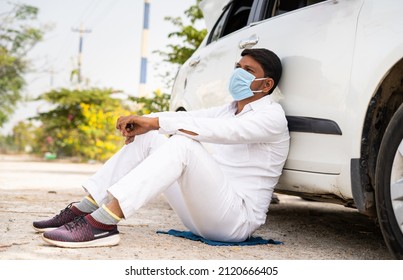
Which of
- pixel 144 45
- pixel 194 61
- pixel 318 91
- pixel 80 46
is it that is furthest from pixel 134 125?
pixel 80 46

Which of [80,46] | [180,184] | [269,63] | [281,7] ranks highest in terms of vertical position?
[80,46]

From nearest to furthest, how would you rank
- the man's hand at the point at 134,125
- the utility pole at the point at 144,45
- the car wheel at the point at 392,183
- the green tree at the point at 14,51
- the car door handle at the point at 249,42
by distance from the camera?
the car wheel at the point at 392,183 < the man's hand at the point at 134,125 < the car door handle at the point at 249,42 < the utility pole at the point at 144,45 < the green tree at the point at 14,51

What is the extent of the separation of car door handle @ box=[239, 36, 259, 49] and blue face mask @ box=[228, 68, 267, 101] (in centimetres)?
41

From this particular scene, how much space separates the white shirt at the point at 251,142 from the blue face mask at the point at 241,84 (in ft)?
0.22

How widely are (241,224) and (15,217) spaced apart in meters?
1.52

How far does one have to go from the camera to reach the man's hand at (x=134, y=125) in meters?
2.87

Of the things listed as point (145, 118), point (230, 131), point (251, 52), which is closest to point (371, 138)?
point (230, 131)

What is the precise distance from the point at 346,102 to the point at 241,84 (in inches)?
25.3

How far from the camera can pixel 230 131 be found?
276 centimetres

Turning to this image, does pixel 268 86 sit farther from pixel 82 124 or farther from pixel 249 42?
pixel 82 124

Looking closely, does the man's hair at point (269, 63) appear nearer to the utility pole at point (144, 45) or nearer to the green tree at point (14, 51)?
the utility pole at point (144, 45)

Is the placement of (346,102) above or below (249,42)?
below

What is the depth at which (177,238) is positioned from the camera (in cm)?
306

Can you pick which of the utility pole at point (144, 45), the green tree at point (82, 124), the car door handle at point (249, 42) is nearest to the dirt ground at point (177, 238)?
the car door handle at point (249, 42)
